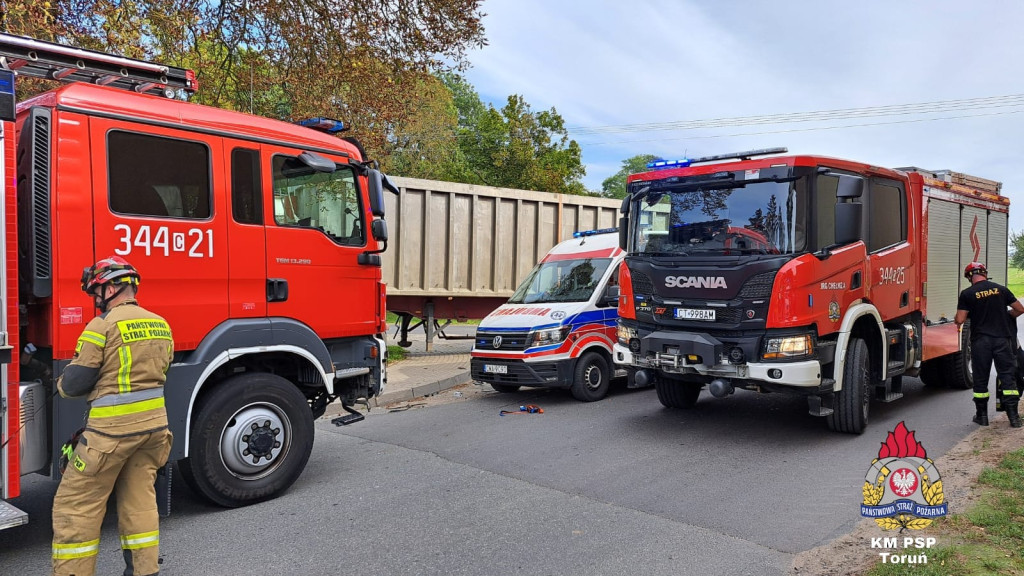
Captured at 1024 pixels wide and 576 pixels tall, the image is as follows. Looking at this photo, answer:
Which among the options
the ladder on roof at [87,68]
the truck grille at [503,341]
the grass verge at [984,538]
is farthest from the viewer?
the truck grille at [503,341]

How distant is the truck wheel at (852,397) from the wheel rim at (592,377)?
2799 mm

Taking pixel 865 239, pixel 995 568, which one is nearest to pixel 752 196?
pixel 865 239

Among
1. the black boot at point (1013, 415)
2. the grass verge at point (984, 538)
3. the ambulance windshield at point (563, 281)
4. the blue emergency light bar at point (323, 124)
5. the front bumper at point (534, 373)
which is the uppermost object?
the blue emergency light bar at point (323, 124)

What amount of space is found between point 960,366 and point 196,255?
9.07 meters

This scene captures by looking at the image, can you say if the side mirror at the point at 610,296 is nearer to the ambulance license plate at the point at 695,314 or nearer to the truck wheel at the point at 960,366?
the ambulance license plate at the point at 695,314

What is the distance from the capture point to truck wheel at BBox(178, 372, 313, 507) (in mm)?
4578

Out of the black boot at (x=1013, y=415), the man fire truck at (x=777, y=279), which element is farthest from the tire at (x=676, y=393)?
the black boot at (x=1013, y=415)

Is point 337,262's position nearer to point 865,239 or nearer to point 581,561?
point 581,561

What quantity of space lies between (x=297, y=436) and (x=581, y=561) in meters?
2.32

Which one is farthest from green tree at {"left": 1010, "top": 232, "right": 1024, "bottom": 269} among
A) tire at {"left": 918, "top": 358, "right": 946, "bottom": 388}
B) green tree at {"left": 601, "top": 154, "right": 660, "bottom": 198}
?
tire at {"left": 918, "top": 358, "right": 946, "bottom": 388}

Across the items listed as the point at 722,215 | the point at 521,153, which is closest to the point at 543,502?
the point at 722,215

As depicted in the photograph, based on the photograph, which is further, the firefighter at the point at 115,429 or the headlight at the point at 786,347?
the headlight at the point at 786,347

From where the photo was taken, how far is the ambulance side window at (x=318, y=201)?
504 cm

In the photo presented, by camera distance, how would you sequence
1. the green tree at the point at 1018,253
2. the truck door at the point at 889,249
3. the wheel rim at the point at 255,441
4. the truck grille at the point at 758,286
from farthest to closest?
the green tree at the point at 1018,253
the truck door at the point at 889,249
the truck grille at the point at 758,286
the wheel rim at the point at 255,441
